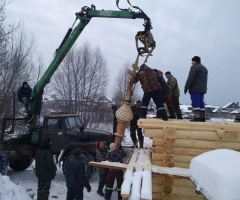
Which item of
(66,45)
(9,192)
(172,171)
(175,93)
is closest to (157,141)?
(172,171)

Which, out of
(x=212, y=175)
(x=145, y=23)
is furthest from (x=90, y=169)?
(x=212, y=175)

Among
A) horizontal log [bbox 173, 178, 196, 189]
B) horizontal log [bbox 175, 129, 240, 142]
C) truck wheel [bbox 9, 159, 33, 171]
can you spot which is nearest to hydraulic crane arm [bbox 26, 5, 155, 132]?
truck wheel [bbox 9, 159, 33, 171]

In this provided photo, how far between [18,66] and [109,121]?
10.4 metres

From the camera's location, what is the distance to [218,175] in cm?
204

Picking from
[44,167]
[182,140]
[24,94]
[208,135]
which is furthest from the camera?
[24,94]

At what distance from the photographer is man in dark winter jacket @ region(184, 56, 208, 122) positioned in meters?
5.71

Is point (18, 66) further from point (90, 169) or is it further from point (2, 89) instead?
point (90, 169)

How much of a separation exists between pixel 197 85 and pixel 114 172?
3.09 metres

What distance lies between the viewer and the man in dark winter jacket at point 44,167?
239 inches

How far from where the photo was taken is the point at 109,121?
85.1 ft

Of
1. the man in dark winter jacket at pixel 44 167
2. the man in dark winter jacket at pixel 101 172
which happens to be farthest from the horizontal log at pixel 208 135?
the man in dark winter jacket at pixel 101 172

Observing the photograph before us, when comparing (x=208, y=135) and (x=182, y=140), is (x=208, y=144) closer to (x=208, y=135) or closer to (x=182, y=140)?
(x=208, y=135)

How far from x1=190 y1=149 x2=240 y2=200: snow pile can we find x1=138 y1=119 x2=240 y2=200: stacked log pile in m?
2.04

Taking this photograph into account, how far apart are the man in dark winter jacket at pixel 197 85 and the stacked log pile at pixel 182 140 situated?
0.82 m
